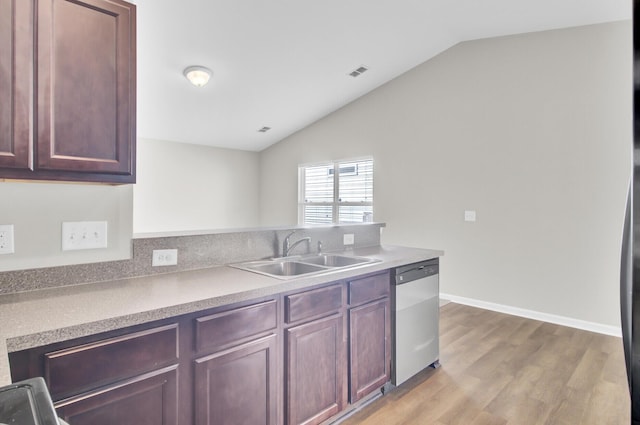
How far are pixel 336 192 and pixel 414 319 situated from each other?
3.67 m

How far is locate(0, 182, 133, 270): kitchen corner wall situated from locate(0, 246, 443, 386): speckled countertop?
0.14 metres

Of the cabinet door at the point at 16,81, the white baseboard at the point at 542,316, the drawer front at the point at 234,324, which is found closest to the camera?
the cabinet door at the point at 16,81

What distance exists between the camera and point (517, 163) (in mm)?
3951

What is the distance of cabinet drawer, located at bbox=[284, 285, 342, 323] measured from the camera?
167cm

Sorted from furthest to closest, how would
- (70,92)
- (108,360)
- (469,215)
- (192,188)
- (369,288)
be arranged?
(192,188) → (469,215) → (369,288) → (70,92) → (108,360)

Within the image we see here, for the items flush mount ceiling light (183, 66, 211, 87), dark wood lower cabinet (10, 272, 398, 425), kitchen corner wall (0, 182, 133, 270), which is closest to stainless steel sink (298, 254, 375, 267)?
dark wood lower cabinet (10, 272, 398, 425)

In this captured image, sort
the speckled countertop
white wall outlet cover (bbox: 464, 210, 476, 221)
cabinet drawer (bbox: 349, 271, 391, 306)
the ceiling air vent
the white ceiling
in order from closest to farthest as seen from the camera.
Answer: the speckled countertop < cabinet drawer (bbox: 349, 271, 391, 306) < the white ceiling < white wall outlet cover (bbox: 464, 210, 476, 221) < the ceiling air vent

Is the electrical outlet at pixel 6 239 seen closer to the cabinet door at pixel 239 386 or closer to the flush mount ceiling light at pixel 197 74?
the cabinet door at pixel 239 386

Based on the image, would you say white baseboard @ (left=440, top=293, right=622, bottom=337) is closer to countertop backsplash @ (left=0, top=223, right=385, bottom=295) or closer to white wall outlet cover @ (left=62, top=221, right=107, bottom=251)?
countertop backsplash @ (left=0, top=223, right=385, bottom=295)

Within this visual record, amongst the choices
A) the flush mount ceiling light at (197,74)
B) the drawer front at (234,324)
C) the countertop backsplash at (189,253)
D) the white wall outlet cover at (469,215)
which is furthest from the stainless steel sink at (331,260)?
the flush mount ceiling light at (197,74)

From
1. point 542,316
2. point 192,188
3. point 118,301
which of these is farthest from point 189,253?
point 192,188

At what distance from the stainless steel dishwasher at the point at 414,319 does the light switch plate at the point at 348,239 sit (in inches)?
24.0

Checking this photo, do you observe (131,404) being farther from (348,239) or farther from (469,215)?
(469,215)

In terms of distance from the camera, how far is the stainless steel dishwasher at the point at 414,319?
2.28m
